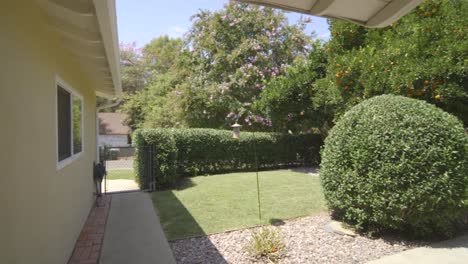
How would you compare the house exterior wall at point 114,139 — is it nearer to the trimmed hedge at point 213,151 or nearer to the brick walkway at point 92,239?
the trimmed hedge at point 213,151

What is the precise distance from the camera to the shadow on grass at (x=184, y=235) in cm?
445

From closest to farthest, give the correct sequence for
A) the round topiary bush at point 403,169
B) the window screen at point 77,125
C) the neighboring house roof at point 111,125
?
the round topiary bush at point 403,169, the window screen at point 77,125, the neighboring house roof at point 111,125

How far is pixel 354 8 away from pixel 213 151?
1066cm

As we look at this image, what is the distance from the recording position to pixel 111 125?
114 feet

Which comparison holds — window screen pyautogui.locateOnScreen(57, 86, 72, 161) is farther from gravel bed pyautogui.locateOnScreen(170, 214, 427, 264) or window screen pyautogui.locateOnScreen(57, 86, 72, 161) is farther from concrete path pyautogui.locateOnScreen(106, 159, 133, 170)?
concrete path pyautogui.locateOnScreen(106, 159, 133, 170)

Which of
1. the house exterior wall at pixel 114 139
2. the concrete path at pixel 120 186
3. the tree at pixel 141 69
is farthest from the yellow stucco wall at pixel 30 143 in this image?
the house exterior wall at pixel 114 139

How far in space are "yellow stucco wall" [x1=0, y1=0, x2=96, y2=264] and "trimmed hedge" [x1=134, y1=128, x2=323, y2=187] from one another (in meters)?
5.18

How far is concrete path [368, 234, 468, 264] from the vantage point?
420 centimetres

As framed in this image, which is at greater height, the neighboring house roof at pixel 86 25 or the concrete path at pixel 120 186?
the neighboring house roof at pixel 86 25

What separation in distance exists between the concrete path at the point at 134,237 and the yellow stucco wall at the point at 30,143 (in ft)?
2.46

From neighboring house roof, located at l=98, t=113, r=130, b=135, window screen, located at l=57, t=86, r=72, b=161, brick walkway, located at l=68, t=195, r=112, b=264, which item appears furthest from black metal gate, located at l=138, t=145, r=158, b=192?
neighboring house roof, located at l=98, t=113, r=130, b=135

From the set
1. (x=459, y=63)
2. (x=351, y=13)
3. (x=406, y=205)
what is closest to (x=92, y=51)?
(x=351, y=13)

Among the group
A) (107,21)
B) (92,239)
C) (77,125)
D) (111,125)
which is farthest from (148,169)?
(111,125)

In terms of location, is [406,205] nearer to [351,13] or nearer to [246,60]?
[351,13]
